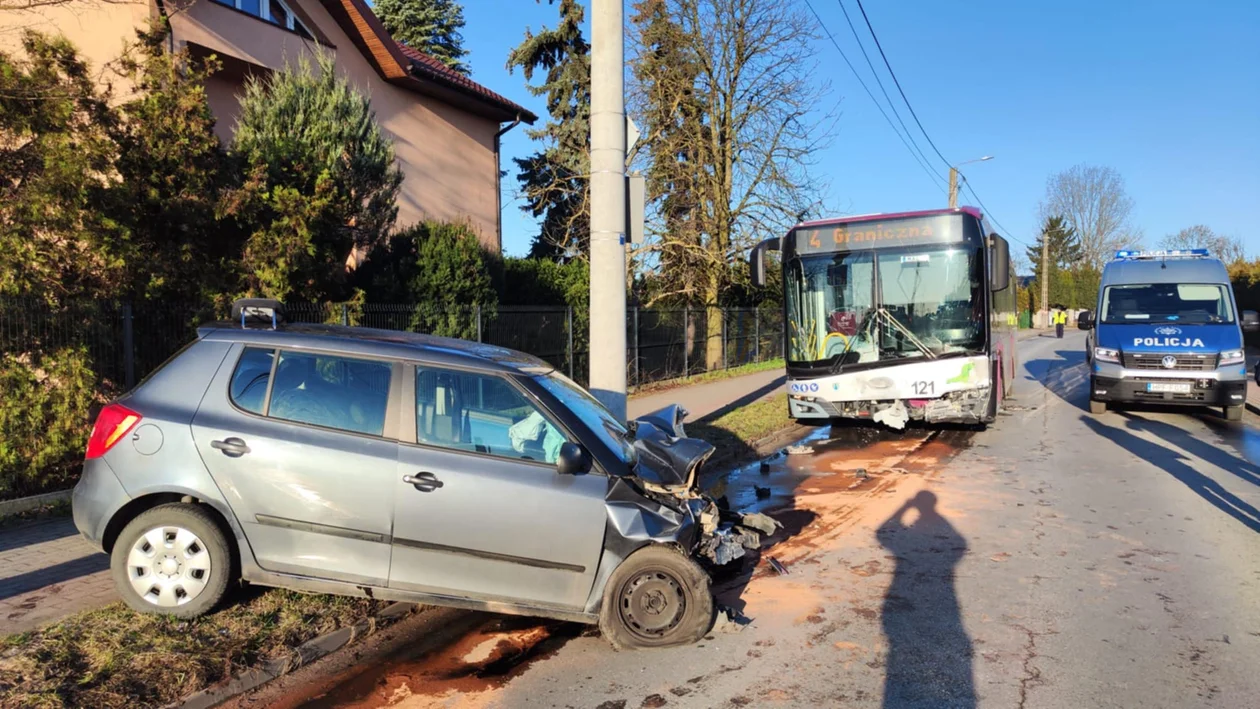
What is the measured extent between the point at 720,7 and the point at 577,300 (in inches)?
415

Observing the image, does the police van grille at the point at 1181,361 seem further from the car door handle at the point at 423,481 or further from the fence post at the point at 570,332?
the car door handle at the point at 423,481

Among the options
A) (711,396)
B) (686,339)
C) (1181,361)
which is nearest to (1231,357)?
(1181,361)

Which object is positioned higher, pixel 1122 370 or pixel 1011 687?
pixel 1122 370

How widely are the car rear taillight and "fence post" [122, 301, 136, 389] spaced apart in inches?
145

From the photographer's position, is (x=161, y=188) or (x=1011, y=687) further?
(x=161, y=188)

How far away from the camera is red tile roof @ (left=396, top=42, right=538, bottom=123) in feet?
57.4

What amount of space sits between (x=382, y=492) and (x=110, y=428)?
1677mm

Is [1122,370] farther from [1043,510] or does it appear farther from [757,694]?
[757,694]

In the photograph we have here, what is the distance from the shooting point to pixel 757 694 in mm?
3773

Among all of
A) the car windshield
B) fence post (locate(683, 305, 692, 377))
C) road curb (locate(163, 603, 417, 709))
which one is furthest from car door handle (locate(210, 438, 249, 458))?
fence post (locate(683, 305, 692, 377))

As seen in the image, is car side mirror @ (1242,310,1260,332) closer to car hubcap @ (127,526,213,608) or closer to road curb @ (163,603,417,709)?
road curb @ (163,603,417,709)

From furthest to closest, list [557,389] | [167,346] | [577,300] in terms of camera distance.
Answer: [577,300] < [167,346] < [557,389]

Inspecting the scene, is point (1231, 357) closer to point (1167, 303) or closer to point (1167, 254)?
point (1167, 303)

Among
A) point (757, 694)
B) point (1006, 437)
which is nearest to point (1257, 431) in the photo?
point (1006, 437)
